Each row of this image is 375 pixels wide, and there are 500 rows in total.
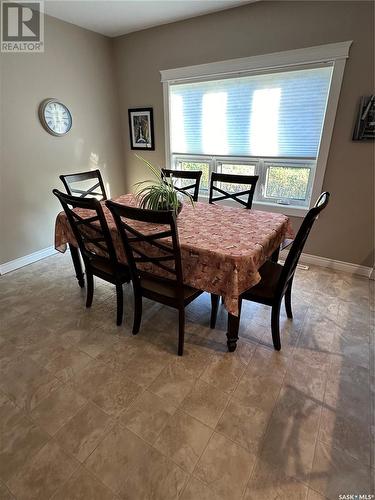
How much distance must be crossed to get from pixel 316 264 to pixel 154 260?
2223 millimetres

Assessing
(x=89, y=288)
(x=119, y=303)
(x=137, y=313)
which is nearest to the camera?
(x=137, y=313)

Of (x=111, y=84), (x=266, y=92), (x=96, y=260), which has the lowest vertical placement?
(x=96, y=260)

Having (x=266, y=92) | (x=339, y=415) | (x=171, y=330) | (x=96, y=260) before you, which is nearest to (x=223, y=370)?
(x=171, y=330)

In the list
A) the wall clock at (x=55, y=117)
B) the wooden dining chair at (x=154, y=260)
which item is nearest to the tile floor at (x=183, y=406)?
the wooden dining chair at (x=154, y=260)

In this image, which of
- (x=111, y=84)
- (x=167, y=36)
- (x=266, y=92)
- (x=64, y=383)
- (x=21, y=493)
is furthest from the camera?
(x=111, y=84)

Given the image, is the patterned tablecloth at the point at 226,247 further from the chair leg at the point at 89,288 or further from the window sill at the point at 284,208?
the window sill at the point at 284,208

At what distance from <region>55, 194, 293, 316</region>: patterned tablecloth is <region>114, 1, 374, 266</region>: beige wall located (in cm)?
104

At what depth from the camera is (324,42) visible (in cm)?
238

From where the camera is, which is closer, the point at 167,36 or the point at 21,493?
the point at 21,493

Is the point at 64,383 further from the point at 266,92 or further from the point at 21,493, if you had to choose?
the point at 266,92

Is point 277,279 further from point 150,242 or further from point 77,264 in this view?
point 77,264

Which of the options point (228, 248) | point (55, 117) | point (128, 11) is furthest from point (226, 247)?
point (128, 11)

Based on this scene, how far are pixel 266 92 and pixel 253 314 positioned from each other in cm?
233

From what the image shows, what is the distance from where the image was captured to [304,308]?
227 cm
